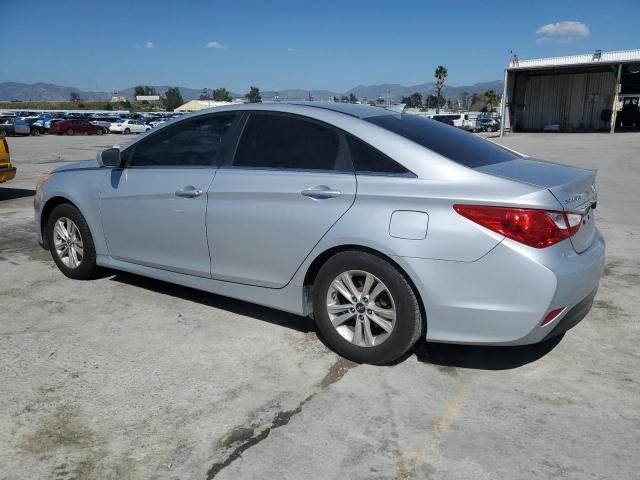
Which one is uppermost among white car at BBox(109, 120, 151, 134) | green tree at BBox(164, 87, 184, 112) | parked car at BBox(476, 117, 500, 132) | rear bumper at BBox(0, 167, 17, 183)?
green tree at BBox(164, 87, 184, 112)

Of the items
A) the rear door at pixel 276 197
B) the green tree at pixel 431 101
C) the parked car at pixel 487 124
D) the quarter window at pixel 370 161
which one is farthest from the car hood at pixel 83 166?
the green tree at pixel 431 101

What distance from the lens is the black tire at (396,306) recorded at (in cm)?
323

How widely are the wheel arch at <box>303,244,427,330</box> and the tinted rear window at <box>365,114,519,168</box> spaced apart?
Answer: 0.73 m

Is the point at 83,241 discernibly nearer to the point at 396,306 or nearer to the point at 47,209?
the point at 47,209

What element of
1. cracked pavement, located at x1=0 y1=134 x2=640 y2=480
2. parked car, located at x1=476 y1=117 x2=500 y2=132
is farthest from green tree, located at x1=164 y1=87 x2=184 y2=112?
cracked pavement, located at x1=0 y1=134 x2=640 y2=480

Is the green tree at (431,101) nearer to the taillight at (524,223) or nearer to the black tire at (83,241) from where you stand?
the black tire at (83,241)

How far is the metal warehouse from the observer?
40.7 m

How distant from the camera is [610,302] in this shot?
183 inches

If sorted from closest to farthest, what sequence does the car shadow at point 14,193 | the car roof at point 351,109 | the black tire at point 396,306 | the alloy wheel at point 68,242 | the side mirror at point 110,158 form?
the black tire at point 396,306
the car roof at point 351,109
the side mirror at point 110,158
the alloy wheel at point 68,242
the car shadow at point 14,193

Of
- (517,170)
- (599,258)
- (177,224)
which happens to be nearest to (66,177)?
(177,224)

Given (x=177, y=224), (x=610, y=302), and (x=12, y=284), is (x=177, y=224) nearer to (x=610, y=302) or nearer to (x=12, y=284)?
(x=12, y=284)

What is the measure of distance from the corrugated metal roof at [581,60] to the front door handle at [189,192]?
4128cm

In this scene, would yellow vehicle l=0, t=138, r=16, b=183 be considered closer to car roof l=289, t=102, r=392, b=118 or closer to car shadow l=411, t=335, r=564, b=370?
car roof l=289, t=102, r=392, b=118

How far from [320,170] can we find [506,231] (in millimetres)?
1245
